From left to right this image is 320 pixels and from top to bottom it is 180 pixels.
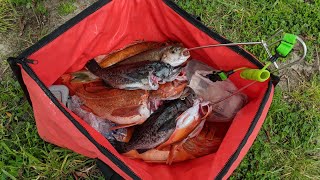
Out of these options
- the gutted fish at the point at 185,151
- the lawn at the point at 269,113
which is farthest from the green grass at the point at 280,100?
the gutted fish at the point at 185,151

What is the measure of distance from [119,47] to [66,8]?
22.7 inches

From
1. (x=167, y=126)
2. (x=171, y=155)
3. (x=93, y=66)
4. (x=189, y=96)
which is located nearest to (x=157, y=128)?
(x=167, y=126)

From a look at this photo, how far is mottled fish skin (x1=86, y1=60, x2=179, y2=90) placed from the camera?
2.54 metres

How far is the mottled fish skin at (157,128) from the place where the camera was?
2.49 m

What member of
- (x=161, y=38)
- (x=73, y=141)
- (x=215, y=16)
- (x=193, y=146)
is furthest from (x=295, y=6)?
(x=73, y=141)

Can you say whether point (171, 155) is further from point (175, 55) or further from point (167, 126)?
point (175, 55)

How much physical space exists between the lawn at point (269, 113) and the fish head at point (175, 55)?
71 cm

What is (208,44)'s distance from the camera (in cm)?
246

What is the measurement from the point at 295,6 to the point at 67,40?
195cm

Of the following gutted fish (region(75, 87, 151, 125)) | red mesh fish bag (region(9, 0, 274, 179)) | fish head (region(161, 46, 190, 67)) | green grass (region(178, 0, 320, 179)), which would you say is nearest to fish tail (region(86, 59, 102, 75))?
red mesh fish bag (region(9, 0, 274, 179))

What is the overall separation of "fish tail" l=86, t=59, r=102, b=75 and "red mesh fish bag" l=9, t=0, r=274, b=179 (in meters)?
0.04

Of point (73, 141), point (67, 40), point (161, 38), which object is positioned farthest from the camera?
point (161, 38)

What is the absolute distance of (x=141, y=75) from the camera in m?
2.54

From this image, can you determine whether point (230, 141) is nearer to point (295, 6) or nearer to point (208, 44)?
point (208, 44)
